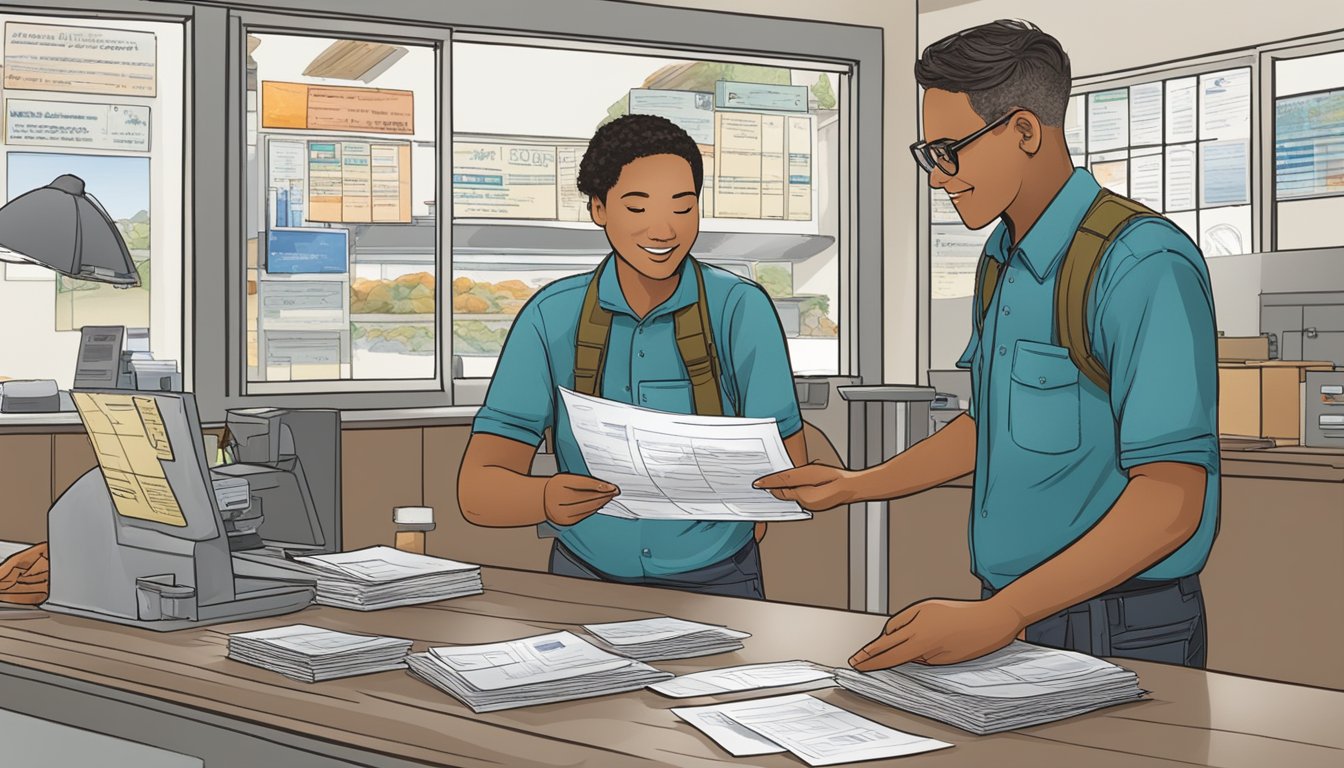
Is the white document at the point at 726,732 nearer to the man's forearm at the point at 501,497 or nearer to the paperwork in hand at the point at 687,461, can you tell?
the paperwork in hand at the point at 687,461

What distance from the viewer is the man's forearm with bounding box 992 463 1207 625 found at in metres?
1.64

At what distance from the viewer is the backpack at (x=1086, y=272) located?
75.0 inches

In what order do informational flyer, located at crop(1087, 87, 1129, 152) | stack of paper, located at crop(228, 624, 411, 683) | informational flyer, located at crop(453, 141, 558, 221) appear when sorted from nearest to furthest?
stack of paper, located at crop(228, 624, 411, 683)
informational flyer, located at crop(453, 141, 558, 221)
informational flyer, located at crop(1087, 87, 1129, 152)

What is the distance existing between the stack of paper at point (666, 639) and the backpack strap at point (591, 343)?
65cm

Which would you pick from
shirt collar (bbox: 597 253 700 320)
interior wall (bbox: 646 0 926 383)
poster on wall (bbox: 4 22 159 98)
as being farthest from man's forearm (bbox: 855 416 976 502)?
poster on wall (bbox: 4 22 159 98)

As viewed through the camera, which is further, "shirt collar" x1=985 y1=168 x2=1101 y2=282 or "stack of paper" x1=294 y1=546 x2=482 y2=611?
"stack of paper" x1=294 y1=546 x2=482 y2=611

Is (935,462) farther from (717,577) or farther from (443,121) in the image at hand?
(443,121)

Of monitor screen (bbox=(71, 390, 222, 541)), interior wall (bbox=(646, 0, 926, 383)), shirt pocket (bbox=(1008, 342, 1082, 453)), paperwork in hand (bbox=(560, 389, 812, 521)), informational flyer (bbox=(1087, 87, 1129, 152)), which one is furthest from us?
informational flyer (bbox=(1087, 87, 1129, 152))

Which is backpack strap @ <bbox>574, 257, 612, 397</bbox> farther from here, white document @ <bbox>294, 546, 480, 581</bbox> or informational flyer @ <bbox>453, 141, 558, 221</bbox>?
informational flyer @ <bbox>453, 141, 558, 221</bbox>

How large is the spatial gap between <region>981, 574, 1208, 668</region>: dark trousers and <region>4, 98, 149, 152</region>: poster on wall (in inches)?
144

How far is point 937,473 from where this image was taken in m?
2.33

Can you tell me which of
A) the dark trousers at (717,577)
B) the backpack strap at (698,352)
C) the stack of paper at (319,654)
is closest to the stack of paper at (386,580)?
the dark trousers at (717,577)

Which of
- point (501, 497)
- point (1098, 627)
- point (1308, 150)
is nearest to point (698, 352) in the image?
point (501, 497)

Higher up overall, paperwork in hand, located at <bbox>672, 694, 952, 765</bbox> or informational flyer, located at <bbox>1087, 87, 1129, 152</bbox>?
informational flyer, located at <bbox>1087, 87, 1129, 152</bbox>
